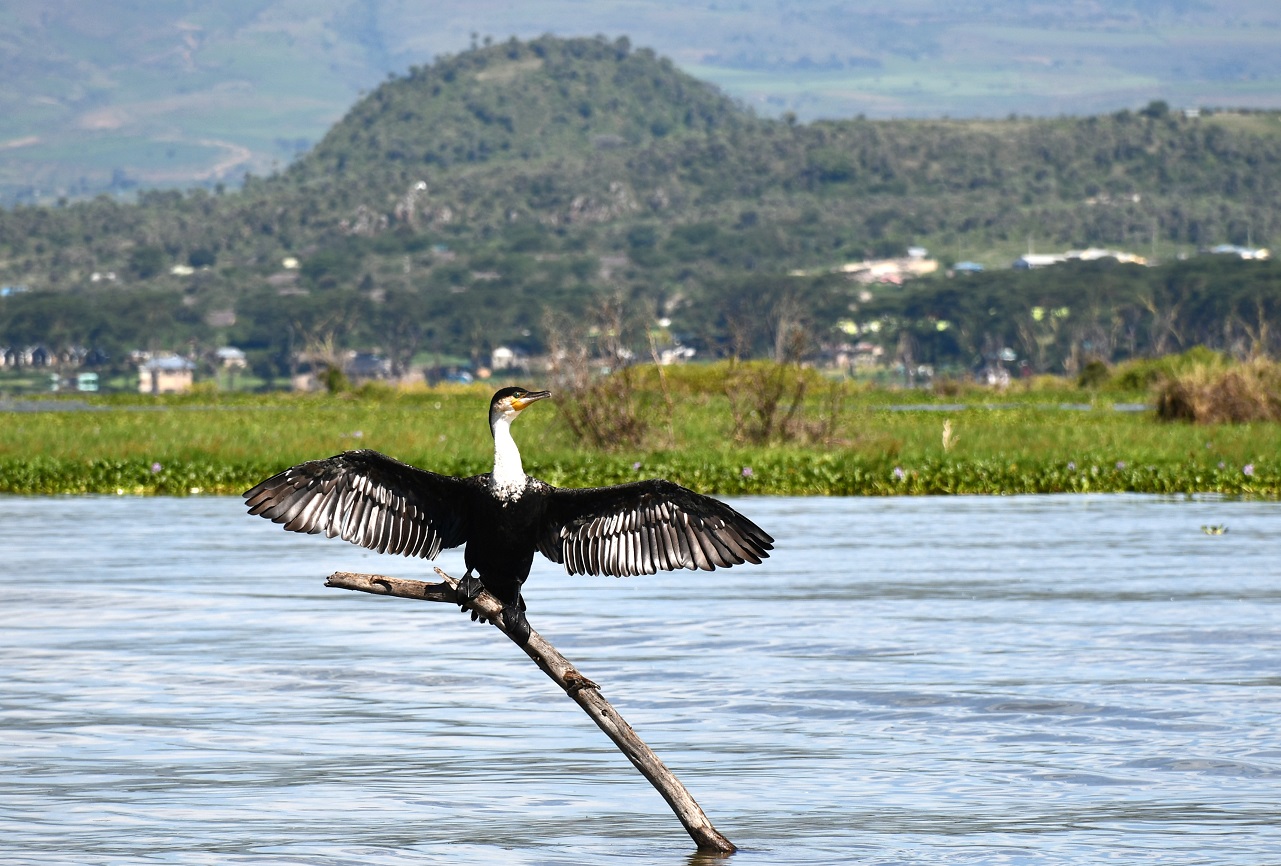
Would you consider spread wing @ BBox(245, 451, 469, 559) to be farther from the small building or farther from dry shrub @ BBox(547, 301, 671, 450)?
the small building

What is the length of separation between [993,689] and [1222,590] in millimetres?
6512

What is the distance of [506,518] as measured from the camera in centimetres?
847

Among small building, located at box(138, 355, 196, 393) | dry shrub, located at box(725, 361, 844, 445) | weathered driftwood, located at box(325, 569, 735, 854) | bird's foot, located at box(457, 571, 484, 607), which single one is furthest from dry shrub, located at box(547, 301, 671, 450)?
small building, located at box(138, 355, 196, 393)

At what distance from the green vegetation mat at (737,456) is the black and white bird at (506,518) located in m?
23.6

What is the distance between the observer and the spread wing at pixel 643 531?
862 centimetres

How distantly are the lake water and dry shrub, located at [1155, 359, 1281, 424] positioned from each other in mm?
23221

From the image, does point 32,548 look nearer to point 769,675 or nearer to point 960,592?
point 960,592

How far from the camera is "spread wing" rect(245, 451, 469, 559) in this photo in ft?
28.5

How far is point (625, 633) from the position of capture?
707 inches

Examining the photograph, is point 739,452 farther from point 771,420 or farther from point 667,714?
point 667,714

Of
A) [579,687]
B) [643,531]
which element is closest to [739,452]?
[643,531]

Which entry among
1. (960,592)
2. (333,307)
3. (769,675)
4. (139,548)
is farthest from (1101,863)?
(333,307)

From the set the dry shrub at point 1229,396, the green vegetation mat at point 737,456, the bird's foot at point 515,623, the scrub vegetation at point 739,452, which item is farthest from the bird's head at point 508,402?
the dry shrub at point 1229,396

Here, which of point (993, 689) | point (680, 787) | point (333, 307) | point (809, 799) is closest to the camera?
point (680, 787)
